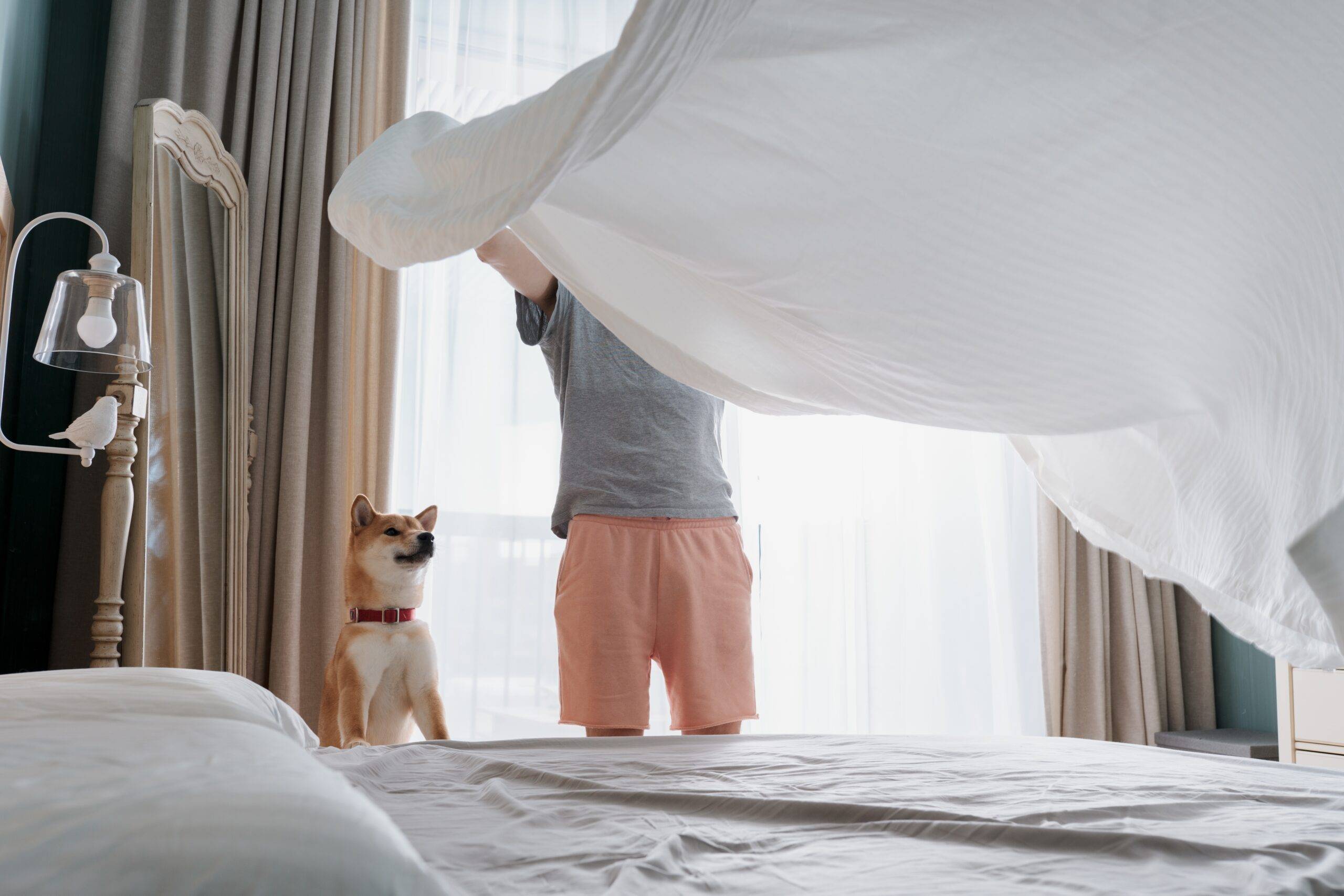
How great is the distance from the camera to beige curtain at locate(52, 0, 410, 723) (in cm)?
230

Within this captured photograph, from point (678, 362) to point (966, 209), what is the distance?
1.23 ft

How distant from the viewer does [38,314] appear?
7.06 ft

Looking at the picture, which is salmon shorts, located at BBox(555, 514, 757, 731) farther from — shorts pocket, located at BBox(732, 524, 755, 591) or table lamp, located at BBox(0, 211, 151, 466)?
table lamp, located at BBox(0, 211, 151, 466)

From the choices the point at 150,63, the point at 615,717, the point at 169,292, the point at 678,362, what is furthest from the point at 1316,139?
the point at 150,63

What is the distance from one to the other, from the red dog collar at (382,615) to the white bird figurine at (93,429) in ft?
1.69

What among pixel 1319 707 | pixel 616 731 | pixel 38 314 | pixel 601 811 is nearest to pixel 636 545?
pixel 616 731

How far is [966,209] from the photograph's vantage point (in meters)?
0.75

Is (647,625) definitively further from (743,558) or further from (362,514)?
(362,514)

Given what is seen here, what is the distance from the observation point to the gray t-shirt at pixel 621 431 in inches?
61.0

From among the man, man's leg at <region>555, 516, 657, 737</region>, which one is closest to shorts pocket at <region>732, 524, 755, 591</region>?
the man

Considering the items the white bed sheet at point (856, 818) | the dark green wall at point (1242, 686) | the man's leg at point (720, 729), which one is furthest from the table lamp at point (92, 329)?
the dark green wall at point (1242, 686)

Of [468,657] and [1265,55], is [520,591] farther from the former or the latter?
[1265,55]

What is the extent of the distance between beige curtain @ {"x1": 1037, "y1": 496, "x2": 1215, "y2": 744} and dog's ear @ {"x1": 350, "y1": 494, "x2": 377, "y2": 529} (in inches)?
77.8

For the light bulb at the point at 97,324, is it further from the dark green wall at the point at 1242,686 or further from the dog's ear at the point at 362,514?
the dark green wall at the point at 1242,686
